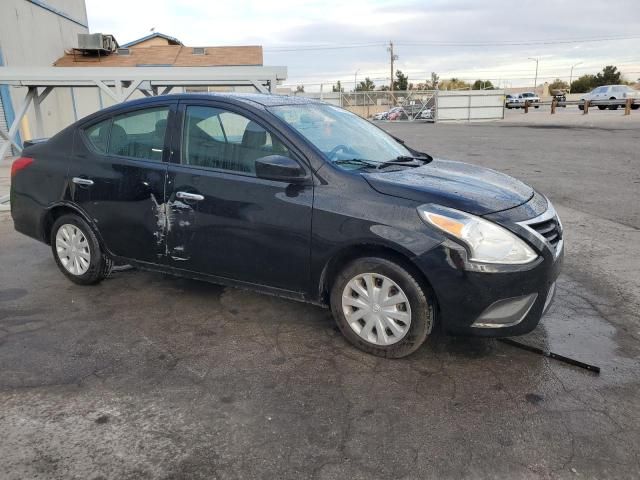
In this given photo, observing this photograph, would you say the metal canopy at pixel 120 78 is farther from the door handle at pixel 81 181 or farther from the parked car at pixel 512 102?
the parked car at pixel 512 102

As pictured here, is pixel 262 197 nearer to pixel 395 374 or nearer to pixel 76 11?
pixel 395 374

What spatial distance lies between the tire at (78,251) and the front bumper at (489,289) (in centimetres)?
293

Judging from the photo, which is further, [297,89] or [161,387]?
[297,89]

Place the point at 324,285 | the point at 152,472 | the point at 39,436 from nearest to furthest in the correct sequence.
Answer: the point at 152,472
the point at 39,436
the point at 324,285

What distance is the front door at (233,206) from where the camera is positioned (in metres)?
3.54

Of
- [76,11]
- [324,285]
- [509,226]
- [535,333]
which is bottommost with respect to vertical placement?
[535,333]

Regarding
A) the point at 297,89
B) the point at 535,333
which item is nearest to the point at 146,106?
the point at 535,333

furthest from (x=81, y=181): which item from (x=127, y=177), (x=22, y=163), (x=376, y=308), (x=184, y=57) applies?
(x=184, y=57)

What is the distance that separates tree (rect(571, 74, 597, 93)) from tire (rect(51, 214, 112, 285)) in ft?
252

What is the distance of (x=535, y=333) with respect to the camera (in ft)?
12.5

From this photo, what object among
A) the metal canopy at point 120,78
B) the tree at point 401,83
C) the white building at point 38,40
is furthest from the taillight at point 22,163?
the tree at point 401,83

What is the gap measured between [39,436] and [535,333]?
3234 mm

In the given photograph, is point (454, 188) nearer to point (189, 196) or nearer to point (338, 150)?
point (338, 150)

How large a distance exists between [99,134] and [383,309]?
2.92 m
